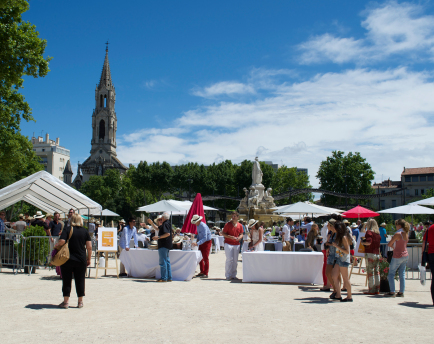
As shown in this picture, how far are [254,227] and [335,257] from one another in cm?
488

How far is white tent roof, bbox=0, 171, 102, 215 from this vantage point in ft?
44.5

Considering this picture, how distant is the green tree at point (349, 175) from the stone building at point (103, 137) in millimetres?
60516

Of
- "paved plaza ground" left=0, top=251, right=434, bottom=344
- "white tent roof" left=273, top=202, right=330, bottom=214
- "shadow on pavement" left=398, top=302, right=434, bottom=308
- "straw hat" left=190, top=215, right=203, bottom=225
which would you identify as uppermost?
"white tent roof" left=273, top=202, right=330, bottom=214

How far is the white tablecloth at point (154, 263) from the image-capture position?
35.7 ft

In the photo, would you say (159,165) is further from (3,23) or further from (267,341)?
(267,341)

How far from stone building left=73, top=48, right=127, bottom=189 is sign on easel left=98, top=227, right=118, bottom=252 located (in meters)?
98.0

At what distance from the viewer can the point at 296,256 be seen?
10.4 metres

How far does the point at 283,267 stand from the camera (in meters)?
10.4

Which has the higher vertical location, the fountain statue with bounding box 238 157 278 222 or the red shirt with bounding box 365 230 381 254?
the fountain statue with bounding box 238 157 278 222

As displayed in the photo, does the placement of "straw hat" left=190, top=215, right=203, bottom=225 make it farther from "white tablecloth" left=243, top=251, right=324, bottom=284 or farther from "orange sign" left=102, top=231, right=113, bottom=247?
"orange sign" left=102, top=231, right=113, bottom=247

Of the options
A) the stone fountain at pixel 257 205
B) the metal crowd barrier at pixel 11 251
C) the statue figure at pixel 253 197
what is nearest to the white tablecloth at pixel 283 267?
the metal crowd barrier at pixel 11 251

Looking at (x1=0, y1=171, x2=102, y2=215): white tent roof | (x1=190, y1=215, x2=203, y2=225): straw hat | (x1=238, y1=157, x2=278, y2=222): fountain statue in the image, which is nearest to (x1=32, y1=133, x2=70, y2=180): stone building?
(x1=238, y1=157, x2=278, y2=222): fountain statue

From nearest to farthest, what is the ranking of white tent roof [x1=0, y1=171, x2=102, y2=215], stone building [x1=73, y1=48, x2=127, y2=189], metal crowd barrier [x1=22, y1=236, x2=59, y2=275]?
1. metal crowd barrier [x1=22, y1=236, x2=59, y2=275]
2. white tent roof [x1=0, y1=171, x2=102, y2=215]
3. stone building [x1=73, y1=48, x2=127, y2=189]

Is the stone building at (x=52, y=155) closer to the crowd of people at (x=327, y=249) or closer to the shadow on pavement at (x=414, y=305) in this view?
the crowd of people at (x=327, y=249)
